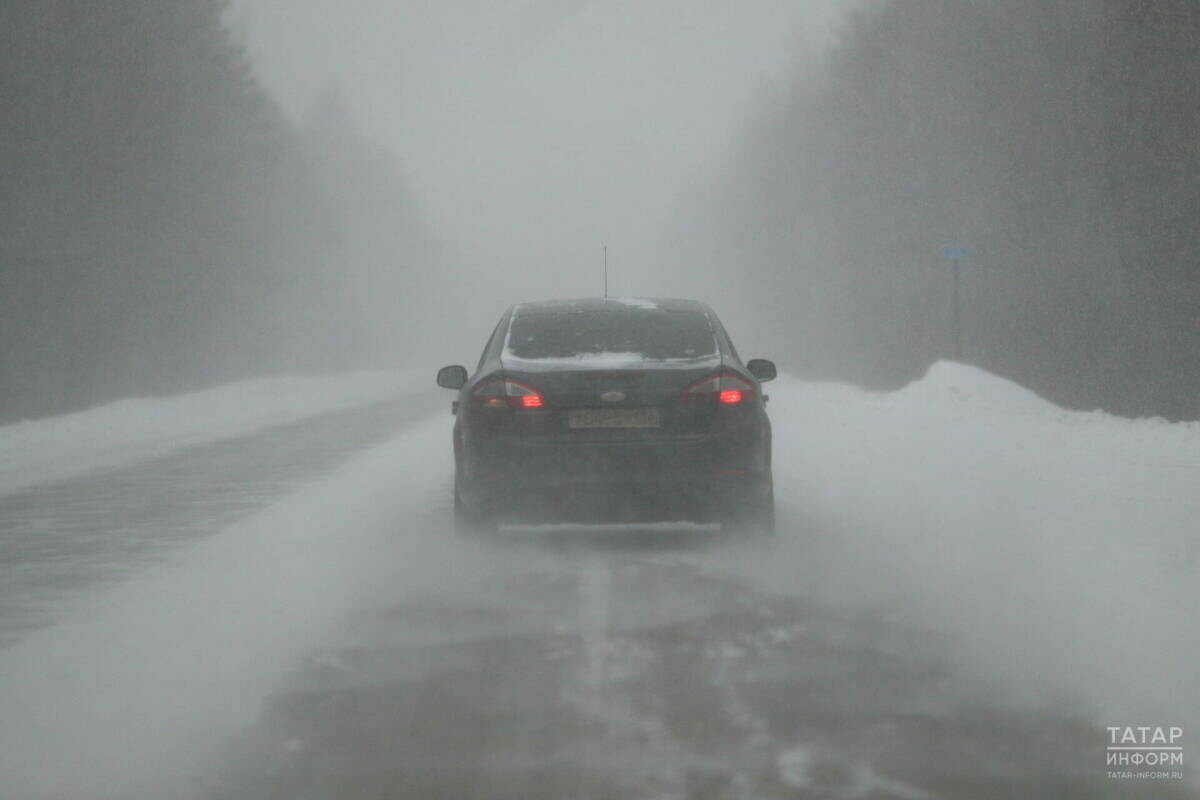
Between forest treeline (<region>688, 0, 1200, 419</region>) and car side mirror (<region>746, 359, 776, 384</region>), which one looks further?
forest treeline (<region>688, 0, 1200, 419</region>)

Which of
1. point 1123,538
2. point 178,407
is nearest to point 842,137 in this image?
point 178,407

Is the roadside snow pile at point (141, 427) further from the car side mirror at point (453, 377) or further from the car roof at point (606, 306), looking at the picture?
the car roof at point (606, 306)

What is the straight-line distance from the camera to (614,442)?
9.15m

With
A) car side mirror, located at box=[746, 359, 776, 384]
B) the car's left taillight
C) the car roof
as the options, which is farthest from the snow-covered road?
the car roof

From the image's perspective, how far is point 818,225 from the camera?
1740 inches

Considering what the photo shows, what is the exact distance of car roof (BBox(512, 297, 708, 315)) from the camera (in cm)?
1030

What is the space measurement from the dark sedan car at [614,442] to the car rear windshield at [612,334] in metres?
0.13

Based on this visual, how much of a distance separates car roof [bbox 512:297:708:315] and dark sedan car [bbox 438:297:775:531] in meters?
0.79

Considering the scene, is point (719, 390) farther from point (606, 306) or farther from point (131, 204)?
point (131, 204)

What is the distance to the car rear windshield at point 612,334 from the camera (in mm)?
9695

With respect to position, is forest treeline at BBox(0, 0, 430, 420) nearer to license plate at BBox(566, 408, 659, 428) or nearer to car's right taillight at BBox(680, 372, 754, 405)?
license plate at BBox(566, 408, 659, 428)

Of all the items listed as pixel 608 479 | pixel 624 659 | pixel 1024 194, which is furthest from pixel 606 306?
pixel 1024 194

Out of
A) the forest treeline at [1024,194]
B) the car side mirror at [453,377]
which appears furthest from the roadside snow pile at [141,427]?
the forest treeline at [1024,194]

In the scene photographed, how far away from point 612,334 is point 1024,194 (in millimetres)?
14718
